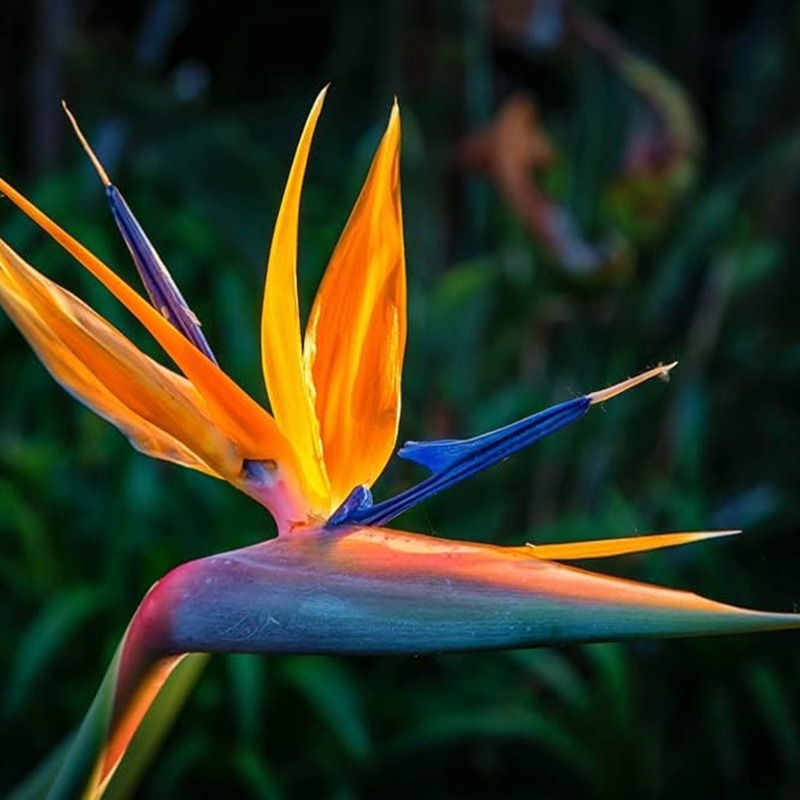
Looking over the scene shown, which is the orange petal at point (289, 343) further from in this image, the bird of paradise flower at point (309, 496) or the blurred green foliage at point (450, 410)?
the blurred green foliage at point (450, 410)

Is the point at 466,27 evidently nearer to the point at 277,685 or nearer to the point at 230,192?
the point at 230,192

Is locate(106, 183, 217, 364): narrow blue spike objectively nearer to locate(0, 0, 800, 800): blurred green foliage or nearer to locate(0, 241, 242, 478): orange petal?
locate(0, 241, 242, 478): orange petal

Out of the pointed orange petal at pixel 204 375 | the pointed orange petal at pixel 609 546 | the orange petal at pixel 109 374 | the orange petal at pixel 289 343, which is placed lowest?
the pointed orange petal at pixel 609 546

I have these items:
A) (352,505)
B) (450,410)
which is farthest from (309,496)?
(450,410)

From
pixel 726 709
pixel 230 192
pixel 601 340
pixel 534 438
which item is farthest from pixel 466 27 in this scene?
pixel 534 438

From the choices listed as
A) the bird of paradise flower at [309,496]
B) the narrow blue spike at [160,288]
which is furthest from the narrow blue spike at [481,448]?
the narrow blue spike at [160,288]
